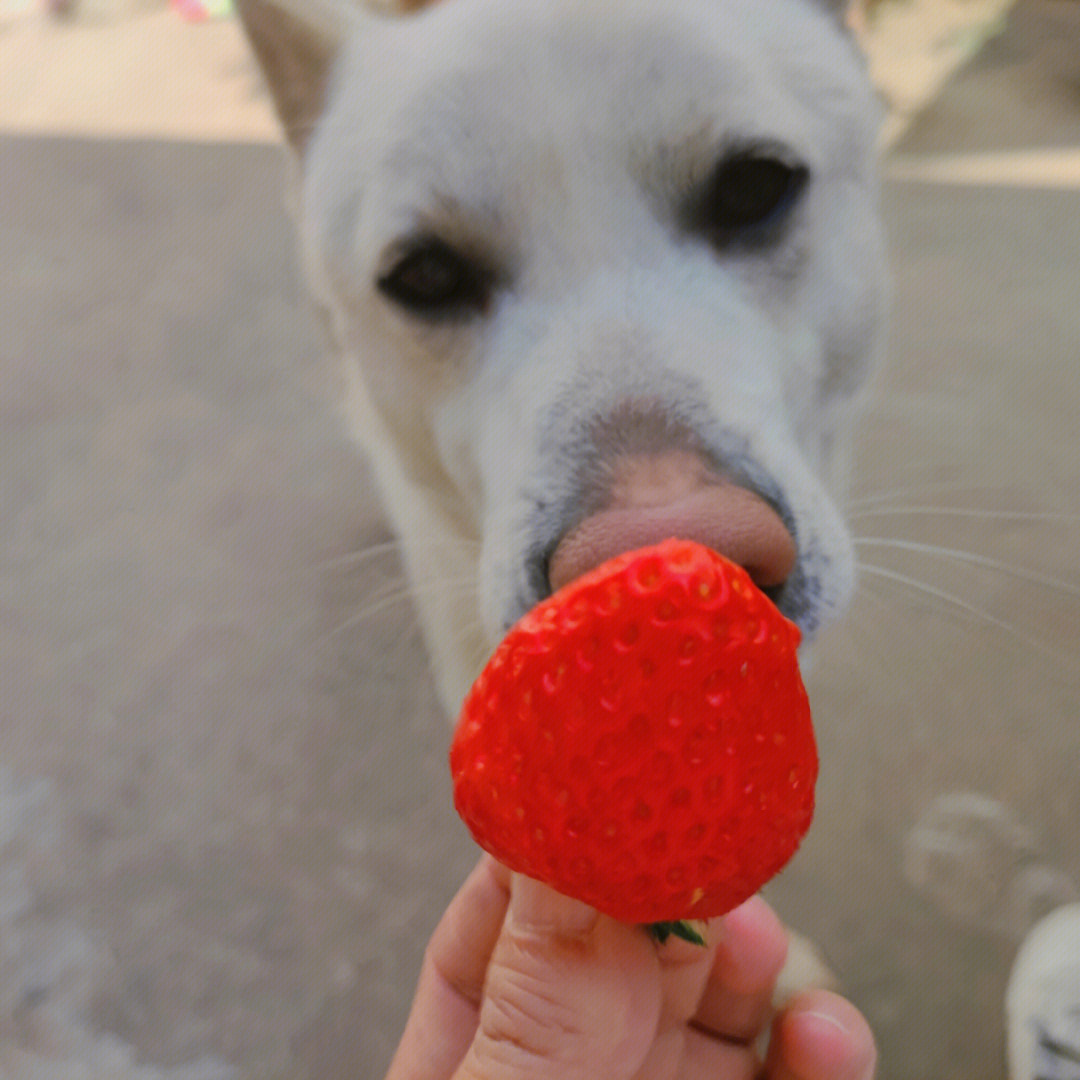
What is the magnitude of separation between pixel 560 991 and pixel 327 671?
1.28 meters

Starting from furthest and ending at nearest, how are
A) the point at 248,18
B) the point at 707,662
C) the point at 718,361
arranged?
1. the point at 248,18
2. the point at 718,361
3. the point at 707,662

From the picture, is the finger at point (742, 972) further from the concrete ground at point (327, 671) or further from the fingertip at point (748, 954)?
the concrete ground at point (327, 671)

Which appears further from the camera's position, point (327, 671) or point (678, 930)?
point (327, 671)

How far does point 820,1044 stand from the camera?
907 millimetres

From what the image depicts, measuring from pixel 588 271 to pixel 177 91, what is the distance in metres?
3.36

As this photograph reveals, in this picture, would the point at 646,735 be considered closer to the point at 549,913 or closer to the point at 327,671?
the point at 549,913

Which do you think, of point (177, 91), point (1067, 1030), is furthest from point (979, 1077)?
point (177, 91)

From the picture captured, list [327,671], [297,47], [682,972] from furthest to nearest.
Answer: [327,671], [297,47], [682,972]

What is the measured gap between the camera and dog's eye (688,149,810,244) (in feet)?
3.10

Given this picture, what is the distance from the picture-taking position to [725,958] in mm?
991

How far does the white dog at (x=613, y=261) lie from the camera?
81 centimetres

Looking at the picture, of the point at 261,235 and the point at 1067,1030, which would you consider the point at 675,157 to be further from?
the point at 261,235

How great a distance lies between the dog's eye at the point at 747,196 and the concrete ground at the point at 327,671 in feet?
1.35

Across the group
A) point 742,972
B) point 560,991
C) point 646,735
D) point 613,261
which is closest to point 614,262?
point 613,261
